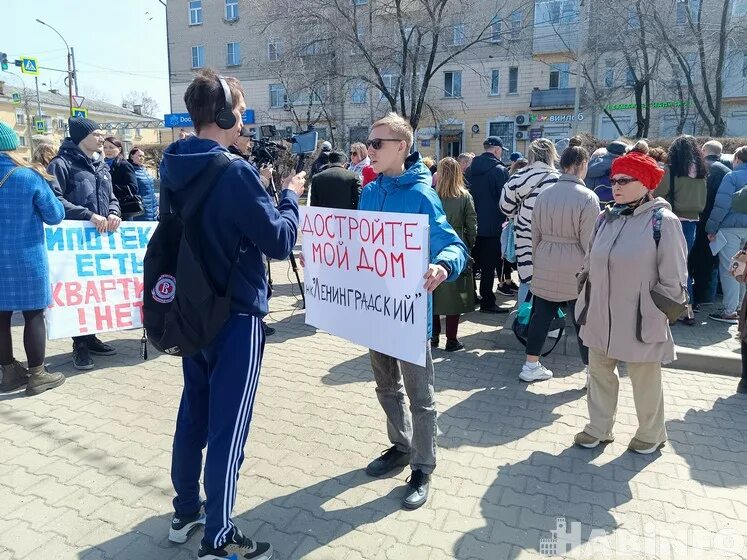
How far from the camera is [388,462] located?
3.37m

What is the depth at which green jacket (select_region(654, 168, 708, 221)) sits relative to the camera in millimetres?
6223

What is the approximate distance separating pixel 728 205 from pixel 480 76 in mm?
25152

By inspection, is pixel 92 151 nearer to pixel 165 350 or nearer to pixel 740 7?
pixel 165 350

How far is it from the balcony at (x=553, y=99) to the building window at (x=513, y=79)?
5.04ft

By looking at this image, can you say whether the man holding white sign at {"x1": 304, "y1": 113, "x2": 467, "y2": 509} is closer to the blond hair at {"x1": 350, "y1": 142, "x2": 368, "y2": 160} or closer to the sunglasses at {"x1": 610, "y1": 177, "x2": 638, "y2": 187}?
the sunglasses at {"x1": 610, "y1": 177, "x2": 638, "y2": 187}

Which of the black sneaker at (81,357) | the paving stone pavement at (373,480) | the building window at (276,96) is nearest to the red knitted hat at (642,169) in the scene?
the paving stone pavement at (373,480)

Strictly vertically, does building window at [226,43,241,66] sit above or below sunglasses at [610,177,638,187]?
above

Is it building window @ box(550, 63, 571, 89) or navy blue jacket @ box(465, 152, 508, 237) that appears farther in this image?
building window @ box(550, 63, 571, 89)

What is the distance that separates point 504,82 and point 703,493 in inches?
1415

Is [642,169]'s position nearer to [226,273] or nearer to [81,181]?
[226,273]

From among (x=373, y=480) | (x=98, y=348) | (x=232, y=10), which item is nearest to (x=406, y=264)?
(x=373, y=480)

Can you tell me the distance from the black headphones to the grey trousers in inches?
58.0

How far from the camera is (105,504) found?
3.10 m

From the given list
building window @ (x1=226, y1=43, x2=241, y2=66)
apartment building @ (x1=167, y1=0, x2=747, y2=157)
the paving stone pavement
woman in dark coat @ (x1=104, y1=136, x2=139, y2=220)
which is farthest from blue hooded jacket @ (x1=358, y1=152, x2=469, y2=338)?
building window @ (x1=226, y1=43, x2=241, y2=66)
